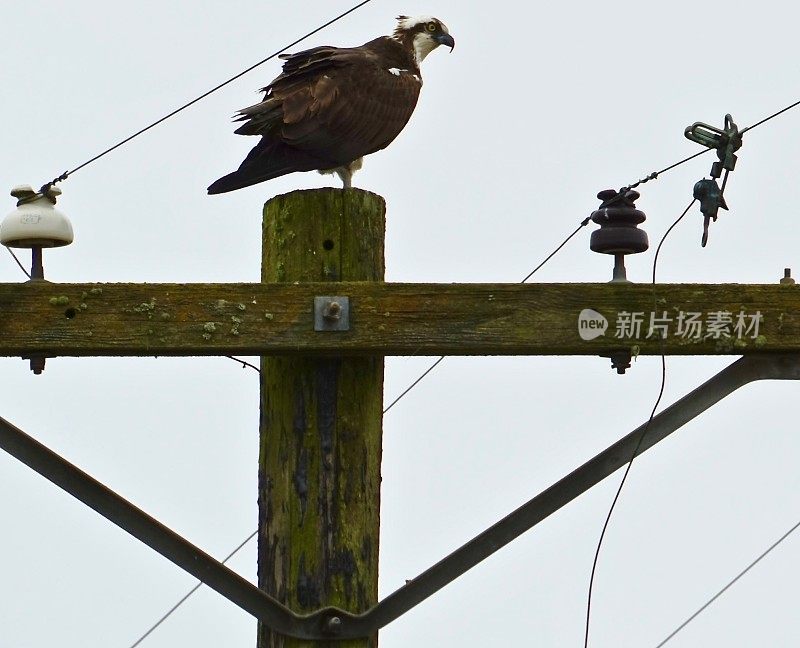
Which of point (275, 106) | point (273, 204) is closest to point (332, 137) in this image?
point (275, 106)

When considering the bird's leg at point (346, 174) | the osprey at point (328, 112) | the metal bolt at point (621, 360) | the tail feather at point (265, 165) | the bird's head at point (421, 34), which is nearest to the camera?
the metal bolt at point (621, 360)

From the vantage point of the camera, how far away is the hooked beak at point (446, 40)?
673 cm

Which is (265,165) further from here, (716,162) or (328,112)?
(716,162)

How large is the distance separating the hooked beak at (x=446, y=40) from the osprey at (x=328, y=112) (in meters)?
0.84

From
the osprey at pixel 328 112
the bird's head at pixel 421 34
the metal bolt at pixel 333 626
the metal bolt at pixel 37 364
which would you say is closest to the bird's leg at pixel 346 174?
the osprey at pixel 328 112

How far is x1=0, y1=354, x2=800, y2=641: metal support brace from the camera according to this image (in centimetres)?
347

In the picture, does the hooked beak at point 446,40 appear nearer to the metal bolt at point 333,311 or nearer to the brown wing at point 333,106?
the brown wing at point 333,106

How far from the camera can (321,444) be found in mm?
3510

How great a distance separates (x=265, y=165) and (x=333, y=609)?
1.73m

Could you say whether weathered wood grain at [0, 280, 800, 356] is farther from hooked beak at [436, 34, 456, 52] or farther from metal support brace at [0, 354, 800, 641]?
hooked beak at [436, 34, 456, 52]

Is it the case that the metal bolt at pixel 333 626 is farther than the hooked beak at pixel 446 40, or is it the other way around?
the hooked beak at pixel 446 40

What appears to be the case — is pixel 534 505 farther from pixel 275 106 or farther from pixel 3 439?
pixel 275 106

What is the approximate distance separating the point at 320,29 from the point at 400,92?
2.49 ft

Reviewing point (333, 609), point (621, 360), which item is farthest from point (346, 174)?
point (333, 609)
